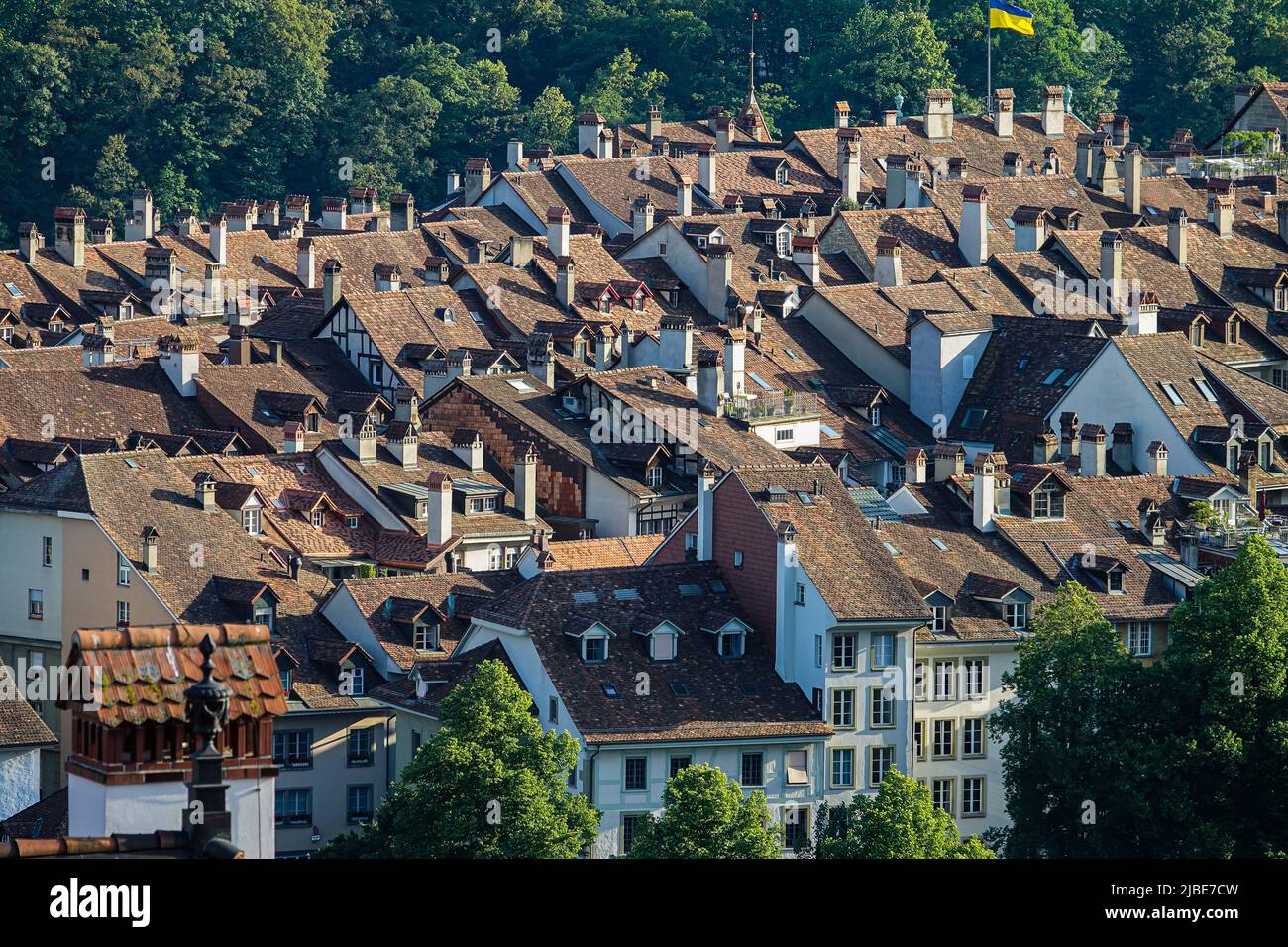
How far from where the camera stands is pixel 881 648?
247 feet

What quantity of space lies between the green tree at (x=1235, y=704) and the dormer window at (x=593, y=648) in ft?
41.4

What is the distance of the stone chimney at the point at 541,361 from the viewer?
338 ft

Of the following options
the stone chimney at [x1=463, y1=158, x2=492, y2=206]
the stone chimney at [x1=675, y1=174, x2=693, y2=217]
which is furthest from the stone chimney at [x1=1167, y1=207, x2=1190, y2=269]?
the stone chimney at [x1=463, y1=158, x2=492, y2=206]

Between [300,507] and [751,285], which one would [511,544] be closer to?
[300,507]

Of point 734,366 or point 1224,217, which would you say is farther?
point 1224,217

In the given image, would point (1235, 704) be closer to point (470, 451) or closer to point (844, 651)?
point (844, 651)

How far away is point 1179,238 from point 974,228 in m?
8.10

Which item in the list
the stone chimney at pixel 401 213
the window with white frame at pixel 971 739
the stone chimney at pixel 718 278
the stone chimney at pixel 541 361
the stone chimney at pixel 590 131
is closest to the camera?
the window with white frame at pixel 971 739

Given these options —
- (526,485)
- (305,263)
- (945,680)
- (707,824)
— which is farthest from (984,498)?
(305,263)

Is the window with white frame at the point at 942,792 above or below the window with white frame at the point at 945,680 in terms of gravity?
below

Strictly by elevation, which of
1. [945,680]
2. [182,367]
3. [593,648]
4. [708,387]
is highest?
[182,367]

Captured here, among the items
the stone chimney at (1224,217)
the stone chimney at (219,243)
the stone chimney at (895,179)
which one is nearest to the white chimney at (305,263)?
the stone chimney at (219,243)

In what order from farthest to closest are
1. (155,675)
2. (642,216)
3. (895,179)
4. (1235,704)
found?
(895,179) → (642,216) → (1235,704) → (155,675)

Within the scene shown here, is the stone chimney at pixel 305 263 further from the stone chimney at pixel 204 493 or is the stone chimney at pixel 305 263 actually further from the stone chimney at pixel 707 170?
the stone chimney at pixel 204 493
